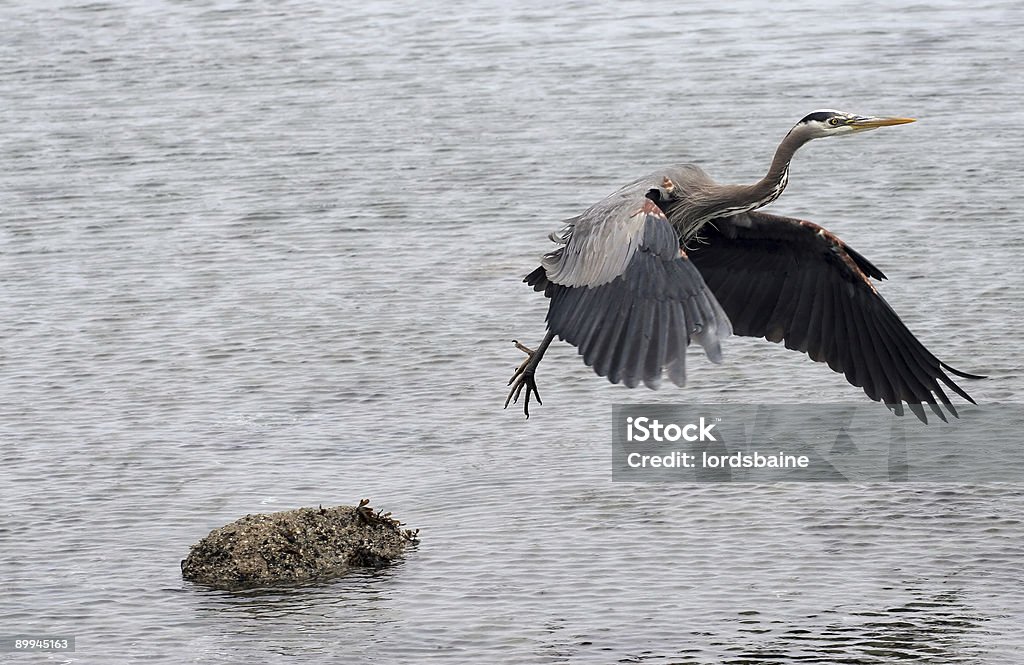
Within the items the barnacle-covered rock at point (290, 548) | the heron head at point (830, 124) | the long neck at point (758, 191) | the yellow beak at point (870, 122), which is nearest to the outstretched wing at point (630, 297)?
the long neck at point (758, 191)

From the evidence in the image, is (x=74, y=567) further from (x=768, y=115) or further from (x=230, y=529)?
(x=768, y=115)

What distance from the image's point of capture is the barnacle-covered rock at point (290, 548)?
35.0 ft

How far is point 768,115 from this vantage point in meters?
20.5

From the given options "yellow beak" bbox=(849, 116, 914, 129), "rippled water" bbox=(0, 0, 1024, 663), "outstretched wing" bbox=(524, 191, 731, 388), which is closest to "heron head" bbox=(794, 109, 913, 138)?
"yellow beak" bbox=(849, 116, 914, 129)

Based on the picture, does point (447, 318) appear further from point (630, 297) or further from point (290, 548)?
point (630, 297)

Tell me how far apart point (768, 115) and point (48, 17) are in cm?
1307

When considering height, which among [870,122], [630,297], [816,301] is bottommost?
[816,301]

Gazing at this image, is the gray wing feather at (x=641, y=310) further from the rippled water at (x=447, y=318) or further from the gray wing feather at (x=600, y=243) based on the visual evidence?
the rippled water at (x=447, y=318)

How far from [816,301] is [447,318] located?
17.9 feet

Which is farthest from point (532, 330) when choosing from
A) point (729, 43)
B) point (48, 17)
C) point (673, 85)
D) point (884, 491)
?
point (48, 17)

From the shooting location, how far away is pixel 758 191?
991 cm

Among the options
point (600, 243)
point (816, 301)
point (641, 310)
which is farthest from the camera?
point (816, 301)

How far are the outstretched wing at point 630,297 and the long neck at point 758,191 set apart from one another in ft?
2.19

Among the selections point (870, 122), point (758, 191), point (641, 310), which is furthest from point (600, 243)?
point (870, 122)
